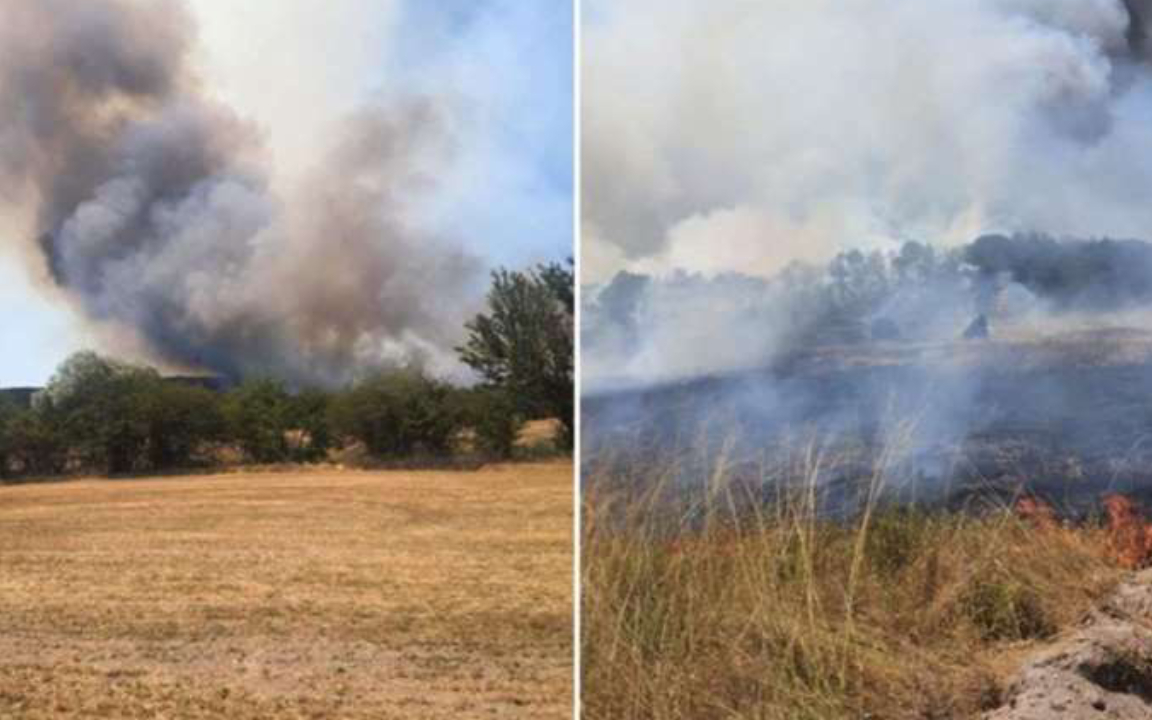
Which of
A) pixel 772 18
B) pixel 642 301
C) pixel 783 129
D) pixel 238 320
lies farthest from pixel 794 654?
pixel 238 320

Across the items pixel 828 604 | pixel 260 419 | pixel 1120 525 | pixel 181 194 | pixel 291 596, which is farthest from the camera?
pixel 260 419

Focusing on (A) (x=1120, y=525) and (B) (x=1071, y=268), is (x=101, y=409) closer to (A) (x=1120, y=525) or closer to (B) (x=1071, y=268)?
(B) (x=1071, y=268)

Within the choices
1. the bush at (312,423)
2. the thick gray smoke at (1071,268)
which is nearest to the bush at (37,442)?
the bush at (312,423)

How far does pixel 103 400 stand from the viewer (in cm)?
738

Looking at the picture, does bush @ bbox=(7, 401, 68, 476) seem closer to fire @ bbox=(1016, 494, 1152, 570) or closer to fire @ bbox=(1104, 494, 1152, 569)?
fire @ bbox=(1016, 494, 1152, 570)

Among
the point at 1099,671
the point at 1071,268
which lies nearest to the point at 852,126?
the point at 1071,268

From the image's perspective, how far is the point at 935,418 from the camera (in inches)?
237

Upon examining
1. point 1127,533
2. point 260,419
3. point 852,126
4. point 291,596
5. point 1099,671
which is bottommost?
point 1099,671

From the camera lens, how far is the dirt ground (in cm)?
702

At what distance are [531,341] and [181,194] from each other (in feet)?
6.12

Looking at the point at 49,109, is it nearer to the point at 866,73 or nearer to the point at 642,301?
the point at 642,301

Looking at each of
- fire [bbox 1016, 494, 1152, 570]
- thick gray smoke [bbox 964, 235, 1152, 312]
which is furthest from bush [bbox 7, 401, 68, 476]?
fire [bbox 1016, 494, 1152, 570]

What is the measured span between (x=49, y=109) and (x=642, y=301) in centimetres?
319

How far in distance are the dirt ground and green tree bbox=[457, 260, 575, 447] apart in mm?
336
